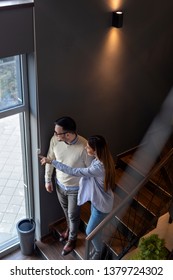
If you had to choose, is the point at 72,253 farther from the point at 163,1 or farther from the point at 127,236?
the point at 163,1

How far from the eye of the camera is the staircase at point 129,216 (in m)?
4.38

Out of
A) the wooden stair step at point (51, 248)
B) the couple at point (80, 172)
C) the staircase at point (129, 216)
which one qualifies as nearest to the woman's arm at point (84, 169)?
the couple at point (80, 172)

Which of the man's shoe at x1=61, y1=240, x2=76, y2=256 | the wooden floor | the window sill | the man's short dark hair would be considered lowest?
the wooden floor

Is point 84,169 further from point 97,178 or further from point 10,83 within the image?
point 10,83

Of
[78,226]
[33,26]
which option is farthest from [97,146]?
[78,226]

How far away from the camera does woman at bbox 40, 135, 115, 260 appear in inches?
133

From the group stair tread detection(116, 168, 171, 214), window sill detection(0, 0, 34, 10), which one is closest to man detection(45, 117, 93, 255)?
stair tread detection(116, 168, 171, 214)

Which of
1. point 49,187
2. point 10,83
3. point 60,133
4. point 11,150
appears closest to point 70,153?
point 60,133

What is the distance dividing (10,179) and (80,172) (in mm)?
1262

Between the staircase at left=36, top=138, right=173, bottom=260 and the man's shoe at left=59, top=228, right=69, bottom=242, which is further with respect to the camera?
the man's shoe at left=59, top=228, right=69, bottom=242

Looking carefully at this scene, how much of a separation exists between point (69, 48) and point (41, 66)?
14.8 inches

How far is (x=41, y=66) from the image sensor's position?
362 cm

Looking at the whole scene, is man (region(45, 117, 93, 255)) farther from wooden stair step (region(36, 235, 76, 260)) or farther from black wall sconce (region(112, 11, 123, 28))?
black wall sconce (region(112, 11, 123, 28))

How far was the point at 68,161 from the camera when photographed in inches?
154
